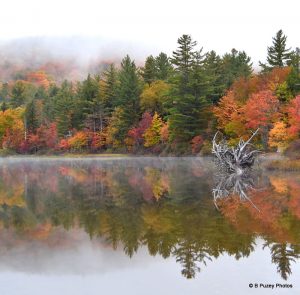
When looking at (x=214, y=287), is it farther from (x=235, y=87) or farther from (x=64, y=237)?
(x=235, y=87)

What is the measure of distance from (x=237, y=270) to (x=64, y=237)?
555cm

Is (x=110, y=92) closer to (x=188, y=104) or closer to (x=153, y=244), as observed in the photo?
(x=188, y=104)

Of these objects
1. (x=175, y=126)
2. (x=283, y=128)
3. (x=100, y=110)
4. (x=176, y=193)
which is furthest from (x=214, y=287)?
(x=100, y=110)

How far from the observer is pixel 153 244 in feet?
39.7

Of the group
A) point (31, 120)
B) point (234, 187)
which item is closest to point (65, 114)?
point (31, 120)

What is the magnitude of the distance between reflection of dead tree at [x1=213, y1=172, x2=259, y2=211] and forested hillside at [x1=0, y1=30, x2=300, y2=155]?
16139 mm

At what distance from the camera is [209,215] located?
52.0 feet

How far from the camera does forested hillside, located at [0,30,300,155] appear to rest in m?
55.0

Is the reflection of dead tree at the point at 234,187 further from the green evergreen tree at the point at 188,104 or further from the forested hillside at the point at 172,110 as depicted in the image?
the green evergreen tree at the point at 188,104

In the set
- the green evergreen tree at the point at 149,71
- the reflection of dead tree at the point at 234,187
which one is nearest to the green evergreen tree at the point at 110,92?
the green evergreen tree at the point at 149,71

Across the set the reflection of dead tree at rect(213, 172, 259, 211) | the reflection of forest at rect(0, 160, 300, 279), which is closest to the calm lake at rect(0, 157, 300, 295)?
the reflection of forest at rect(0, 160, 300, 279)

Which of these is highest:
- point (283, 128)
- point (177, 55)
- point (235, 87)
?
point (177, 55)

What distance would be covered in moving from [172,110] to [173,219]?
179 feet

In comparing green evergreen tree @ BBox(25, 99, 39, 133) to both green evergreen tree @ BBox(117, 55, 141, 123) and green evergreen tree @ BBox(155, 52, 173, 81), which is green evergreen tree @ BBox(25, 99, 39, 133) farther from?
green evergreen tree @ BBox(155, 52, 173, 81)
